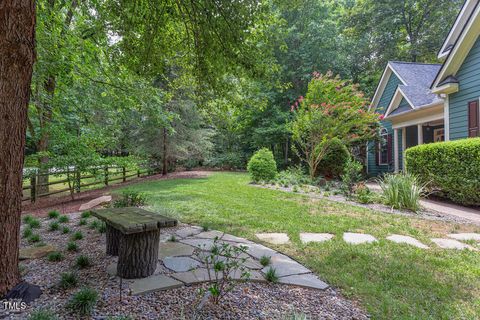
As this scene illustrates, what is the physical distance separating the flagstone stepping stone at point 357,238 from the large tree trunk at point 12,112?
3.52 metres

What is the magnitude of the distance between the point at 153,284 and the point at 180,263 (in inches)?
21.0

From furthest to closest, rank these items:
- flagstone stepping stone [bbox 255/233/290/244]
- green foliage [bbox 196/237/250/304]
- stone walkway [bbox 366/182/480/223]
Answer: stone walkway [bbox 366/182/480/223] → flagstone stepping stone [bbox 255/233/290/244] → green foliage [bbox 196/237/250/304]

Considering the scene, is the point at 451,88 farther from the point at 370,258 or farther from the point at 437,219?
the point at 370,258

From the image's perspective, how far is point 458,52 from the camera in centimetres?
760

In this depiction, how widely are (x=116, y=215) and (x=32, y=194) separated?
6849 mm

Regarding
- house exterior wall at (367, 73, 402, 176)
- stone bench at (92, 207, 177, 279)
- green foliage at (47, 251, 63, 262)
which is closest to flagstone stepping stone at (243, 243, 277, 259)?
stone bench at (92, 207, 177, 279)

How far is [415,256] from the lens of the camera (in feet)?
10.5

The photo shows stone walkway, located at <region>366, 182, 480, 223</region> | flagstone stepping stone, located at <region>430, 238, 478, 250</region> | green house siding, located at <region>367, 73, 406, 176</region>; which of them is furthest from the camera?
green house siding, located at <region>367, 73, 406, 176</region>

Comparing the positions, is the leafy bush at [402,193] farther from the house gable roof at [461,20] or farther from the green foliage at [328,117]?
the house gable roof at [461,20]

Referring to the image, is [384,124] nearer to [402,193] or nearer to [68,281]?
[402,193]

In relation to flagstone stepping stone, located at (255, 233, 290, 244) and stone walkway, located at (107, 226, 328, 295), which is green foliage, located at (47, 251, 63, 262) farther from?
flagstone stepping stone, located at (255, 233, 290, 244)

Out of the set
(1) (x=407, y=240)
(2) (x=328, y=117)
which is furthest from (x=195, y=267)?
(2) (x=328, y=117)

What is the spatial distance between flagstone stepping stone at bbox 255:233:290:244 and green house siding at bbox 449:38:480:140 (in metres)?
6.89

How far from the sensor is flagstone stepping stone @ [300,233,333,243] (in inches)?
148
